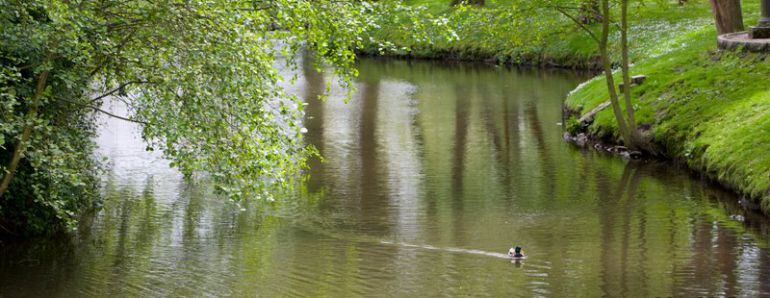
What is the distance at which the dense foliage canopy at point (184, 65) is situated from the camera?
16.8 meters

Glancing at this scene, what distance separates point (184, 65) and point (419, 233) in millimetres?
9989

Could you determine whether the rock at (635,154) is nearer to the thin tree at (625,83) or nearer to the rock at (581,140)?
the thin tree at (625,83)

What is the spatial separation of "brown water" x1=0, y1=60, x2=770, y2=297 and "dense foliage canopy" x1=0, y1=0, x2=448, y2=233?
11.9ft

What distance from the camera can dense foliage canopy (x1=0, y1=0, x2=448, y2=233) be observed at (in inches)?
661

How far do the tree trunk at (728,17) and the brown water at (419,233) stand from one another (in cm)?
1046

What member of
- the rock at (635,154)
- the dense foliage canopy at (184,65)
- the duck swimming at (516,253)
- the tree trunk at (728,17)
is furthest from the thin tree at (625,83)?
the dense foliage canopy at (184,65)

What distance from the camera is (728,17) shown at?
4456 centimetres

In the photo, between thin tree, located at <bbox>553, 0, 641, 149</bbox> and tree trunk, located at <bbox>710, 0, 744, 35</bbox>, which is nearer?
thin tree, located at <bbox>553, 0, 641, 149</bbox>

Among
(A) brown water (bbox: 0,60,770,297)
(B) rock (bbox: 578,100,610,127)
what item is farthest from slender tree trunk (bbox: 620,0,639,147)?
(B) rock (bbox: 578,100,610,127)

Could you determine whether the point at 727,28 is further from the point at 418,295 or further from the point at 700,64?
the point at 418,295

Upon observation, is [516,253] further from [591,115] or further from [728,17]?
[728,17]

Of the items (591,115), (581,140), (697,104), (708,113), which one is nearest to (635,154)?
(697,104)

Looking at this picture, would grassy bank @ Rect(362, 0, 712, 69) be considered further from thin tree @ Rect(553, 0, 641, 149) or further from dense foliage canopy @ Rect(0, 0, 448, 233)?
dense foliage canopy @ Rect(0, 0, 448, 233)

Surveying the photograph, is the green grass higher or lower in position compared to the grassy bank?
lower
